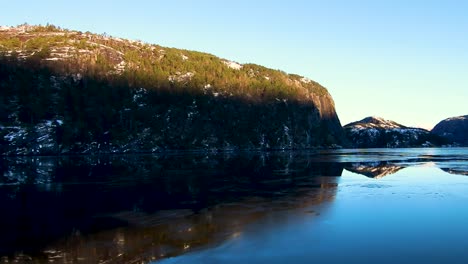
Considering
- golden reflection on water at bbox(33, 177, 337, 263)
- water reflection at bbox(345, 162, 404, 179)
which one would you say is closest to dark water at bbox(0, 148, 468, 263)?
golden reflection on water at bbox(33, 177, 337, 263)

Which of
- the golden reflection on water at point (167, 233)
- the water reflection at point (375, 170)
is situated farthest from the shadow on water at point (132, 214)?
the water reflection at point (375, 170)

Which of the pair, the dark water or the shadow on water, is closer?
the dark water

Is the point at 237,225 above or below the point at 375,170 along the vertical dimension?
below

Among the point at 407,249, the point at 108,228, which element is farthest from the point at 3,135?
the point at 407,249

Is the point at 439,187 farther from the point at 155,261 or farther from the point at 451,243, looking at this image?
the point at 155,261

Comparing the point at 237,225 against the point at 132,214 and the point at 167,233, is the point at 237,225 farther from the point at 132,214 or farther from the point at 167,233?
the point at 132,214

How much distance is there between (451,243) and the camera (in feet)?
67.9

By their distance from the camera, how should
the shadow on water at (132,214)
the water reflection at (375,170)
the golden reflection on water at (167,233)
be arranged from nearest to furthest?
the golden reflection on water at (167,233) < the shadow on water at (132,214) < the water reflection at (375,170)

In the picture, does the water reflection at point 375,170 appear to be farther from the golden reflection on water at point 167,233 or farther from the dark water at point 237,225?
the golden reflection on water at point 167,233

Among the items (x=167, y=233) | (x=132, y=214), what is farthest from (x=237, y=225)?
(x=132, y=214)

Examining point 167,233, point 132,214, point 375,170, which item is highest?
point 375,170

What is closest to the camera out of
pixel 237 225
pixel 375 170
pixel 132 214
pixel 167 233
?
pixel 167 233

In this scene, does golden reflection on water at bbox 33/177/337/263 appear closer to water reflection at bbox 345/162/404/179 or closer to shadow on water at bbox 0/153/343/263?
shadow on water at bbox 0/153/343/263

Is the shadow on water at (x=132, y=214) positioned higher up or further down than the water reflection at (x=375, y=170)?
further down
